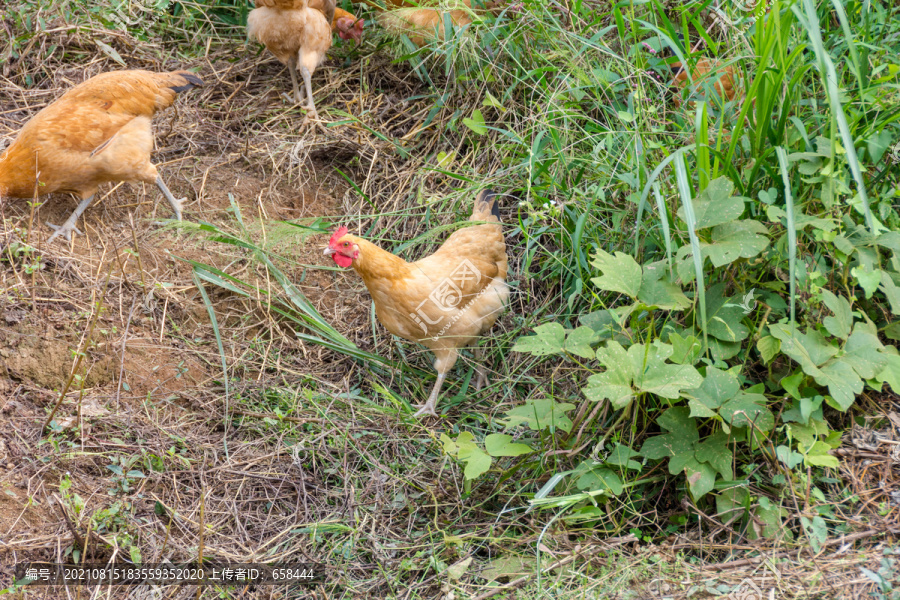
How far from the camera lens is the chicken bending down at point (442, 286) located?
333cm

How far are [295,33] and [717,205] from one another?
3.25 meters

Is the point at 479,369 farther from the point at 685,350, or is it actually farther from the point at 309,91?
the point at 309,91

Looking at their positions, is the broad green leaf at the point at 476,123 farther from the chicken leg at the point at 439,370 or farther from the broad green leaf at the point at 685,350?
the broad green leaf at the point at 685,350

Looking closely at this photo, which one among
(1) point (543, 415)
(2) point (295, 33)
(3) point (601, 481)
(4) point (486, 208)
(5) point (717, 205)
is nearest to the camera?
(5) point (717, 205)

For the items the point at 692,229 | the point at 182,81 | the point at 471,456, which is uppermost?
the point at 692,229

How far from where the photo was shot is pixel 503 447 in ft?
8.82

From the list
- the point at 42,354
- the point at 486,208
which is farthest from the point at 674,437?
the point at 42,354

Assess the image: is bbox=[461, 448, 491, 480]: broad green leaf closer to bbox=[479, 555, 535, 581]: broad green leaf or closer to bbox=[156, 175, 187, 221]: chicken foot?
bbox=[479, 555, 535, 581]: broad green leaf

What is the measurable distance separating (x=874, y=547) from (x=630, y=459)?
841 millimetres

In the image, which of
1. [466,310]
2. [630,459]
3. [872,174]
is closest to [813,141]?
[872,174]

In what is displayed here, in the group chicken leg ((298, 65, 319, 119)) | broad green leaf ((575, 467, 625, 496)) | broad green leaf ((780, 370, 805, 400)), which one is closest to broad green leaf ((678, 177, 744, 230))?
broad green leaf ((780, 370, 805, 400))

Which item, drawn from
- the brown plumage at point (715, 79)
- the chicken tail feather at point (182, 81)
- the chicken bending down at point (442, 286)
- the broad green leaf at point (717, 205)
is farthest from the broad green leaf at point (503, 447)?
the chicken tail feather at point (182, 81)

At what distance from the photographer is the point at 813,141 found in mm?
2729

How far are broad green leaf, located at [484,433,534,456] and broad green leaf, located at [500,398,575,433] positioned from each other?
2.6 inches
